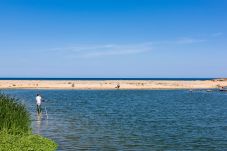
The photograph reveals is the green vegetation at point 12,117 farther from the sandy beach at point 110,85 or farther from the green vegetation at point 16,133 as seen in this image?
the sandy beach at point 110,85

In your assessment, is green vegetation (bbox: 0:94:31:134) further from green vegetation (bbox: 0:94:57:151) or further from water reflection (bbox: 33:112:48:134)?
water reflection (bbox: 33:112:48:134)

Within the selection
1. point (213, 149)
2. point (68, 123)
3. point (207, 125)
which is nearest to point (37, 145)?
point (213, 149)

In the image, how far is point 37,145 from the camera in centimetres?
2362

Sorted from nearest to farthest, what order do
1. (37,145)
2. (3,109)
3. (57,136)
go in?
(37,145)
(3,109)
(57,136)

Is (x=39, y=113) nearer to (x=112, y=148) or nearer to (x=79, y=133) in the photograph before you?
(x=79, y=133)

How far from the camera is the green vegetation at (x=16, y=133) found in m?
22.8

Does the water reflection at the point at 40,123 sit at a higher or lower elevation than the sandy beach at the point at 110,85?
→ lower

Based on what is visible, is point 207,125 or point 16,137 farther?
point 207,125

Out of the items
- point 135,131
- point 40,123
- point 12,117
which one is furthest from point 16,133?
point 40,123

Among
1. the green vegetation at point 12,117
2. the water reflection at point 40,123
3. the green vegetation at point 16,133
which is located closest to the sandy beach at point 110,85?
the water reflection at point 40,123

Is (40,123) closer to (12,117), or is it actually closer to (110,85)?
(12,117)

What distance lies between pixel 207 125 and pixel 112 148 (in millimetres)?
13372

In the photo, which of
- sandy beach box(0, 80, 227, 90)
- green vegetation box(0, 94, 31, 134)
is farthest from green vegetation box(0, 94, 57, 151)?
sandy beach box(0, 80, 227, 90)

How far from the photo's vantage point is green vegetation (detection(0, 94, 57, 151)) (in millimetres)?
22828
